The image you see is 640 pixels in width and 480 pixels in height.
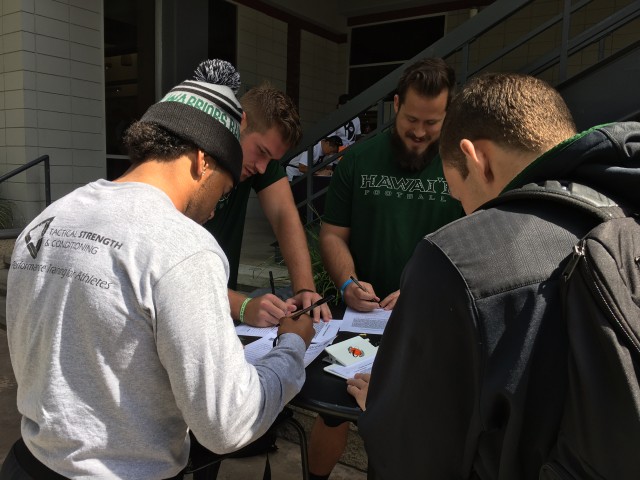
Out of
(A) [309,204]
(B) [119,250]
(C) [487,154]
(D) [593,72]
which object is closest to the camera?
(B) [119,250]

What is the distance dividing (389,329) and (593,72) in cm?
284

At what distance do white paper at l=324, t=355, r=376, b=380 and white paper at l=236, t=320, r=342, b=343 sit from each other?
20 cm

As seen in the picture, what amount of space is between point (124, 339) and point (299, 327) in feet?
2.17

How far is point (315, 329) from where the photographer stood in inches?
78.4

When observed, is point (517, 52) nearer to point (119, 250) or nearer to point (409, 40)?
point (409, 40)

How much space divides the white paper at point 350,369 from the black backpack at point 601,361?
0.81m

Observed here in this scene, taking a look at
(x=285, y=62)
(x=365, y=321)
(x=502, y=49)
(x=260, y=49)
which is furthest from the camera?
(x=285, y=62)

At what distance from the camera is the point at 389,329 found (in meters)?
1.09

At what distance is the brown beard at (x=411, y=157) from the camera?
2619mm

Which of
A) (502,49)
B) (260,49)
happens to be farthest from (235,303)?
(260,49)

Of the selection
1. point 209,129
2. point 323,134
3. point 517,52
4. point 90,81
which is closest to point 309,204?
point 323,134

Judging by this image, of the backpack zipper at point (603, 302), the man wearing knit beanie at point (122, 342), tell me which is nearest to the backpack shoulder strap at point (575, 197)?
the backpack zipper at point (603, 302)

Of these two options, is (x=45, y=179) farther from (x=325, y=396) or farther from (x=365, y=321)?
(x=325, y=396)

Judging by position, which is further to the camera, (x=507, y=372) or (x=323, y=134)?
(x=323, y=134)
